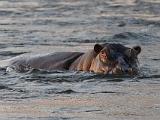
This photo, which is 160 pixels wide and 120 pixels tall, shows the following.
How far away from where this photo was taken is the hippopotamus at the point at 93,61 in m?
11.6

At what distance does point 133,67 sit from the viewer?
1158 cm

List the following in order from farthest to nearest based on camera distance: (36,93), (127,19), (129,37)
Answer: (127,19), (129,37), (36,93)

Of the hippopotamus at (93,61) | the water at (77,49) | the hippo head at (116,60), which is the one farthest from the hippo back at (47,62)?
the hippo head at (116,60)

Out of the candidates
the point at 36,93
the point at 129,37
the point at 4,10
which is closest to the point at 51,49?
the point at 129,37

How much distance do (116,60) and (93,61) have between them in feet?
2.16

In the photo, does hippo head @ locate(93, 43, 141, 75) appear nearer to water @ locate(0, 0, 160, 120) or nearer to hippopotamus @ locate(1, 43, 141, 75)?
hippopotamus @ locate(1, 43, 141, 75)

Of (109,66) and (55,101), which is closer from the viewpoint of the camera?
(55,101)

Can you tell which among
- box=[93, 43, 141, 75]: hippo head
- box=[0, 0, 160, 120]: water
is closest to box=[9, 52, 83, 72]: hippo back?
box=[0, 0, 160, 120]: water

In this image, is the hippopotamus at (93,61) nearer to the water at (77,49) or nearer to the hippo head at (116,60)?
the hippo head at (116,60)

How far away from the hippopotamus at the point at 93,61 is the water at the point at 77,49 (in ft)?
0.57

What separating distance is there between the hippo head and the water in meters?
0.14

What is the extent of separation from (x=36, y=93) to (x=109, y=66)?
187 cm

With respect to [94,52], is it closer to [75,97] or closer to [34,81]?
[34,81]

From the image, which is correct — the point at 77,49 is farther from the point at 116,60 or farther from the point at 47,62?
the point at 116,60
